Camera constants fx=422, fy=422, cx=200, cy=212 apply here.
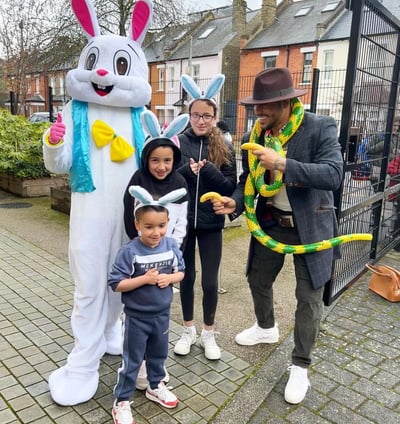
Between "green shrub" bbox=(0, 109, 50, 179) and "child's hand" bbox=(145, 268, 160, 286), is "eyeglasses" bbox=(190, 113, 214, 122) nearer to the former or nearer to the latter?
"child's hand" bbox=(145, 268, 160, 286)

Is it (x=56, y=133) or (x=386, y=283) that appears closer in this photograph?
(x=56, y=133)

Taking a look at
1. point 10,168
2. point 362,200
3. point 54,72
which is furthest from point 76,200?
point 54,72

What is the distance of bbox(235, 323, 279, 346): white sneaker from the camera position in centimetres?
339

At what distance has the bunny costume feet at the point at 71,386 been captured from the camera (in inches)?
102

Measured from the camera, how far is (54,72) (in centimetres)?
1205

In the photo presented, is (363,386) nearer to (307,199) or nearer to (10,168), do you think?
(307,199)

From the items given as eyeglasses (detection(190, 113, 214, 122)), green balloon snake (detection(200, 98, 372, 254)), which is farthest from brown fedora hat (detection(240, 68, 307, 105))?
eyeglasses (detection(190, 113, 214, 122))

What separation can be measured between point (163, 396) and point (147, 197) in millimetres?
1272

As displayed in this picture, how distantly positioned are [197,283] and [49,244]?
2.47 meters

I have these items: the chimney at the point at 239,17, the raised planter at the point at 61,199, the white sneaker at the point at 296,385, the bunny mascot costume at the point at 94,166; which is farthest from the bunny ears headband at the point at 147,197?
the chimney at the point at 239,17

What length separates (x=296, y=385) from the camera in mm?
2781

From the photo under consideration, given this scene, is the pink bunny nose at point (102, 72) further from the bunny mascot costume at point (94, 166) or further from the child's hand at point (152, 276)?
the child's hand at point (152, 276)

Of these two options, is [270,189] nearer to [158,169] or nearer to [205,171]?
[205,171]

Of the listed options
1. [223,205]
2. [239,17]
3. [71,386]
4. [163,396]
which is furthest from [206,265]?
[239,17]
